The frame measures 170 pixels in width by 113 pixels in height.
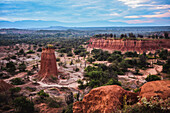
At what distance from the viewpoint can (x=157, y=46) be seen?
7825cm

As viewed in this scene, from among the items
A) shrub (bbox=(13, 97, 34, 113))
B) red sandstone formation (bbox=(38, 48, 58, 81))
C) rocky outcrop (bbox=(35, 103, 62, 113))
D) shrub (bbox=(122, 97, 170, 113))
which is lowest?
rocky outcrop (bbox=(35, 103, 62, 113))

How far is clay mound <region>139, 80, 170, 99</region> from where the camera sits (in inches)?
261

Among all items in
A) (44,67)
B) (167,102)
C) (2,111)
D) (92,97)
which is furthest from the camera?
(44,67)

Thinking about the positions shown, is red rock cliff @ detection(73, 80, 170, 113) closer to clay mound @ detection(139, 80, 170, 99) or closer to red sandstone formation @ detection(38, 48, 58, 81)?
clay mound @ detection(139, 80, 170, 99)

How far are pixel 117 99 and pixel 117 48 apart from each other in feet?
267

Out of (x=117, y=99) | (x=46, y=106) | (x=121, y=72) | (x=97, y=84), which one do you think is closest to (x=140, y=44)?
(x=121, y=72)

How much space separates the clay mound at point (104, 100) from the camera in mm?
7461

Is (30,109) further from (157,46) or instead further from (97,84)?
(157,46)

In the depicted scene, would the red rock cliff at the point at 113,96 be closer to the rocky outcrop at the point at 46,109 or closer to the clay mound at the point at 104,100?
the clay mound at the point at 104,100

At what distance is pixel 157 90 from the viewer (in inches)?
275

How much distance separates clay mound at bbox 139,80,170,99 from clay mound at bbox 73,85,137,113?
37.1 inches

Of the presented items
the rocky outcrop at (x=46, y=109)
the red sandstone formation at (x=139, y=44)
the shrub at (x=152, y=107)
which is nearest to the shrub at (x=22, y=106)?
the rocky outcrop at (x=46, y=109)

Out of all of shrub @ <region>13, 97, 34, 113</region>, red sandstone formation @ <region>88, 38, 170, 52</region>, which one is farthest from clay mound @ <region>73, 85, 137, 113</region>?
red sandstone formation @ <region>88, 38, 170, 52</region>

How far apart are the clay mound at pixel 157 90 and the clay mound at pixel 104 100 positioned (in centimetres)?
94
